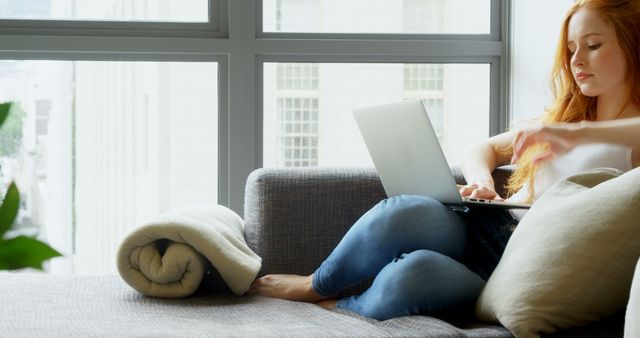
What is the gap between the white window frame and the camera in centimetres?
300

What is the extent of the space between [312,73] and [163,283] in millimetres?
1368

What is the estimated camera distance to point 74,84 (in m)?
3.06

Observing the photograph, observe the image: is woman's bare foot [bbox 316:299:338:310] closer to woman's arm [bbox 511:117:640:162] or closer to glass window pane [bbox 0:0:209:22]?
woman's arm [bbox 511:117:640:162]

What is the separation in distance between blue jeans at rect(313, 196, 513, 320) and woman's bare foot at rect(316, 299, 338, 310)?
0.02m

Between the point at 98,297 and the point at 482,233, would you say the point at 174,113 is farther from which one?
the point at 482,233

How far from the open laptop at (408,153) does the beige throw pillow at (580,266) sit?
27 cm

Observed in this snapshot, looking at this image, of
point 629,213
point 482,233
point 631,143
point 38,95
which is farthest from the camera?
point 38,95

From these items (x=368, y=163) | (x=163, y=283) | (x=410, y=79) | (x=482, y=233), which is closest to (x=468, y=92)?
(x=410, y=79)

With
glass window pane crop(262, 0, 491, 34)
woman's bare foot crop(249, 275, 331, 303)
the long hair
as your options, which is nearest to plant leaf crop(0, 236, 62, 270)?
woman's bare foot crop(249, 275, 331, 303)

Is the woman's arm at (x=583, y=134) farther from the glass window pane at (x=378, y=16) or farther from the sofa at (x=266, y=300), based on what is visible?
the glass window pane at (x=378, y=16)

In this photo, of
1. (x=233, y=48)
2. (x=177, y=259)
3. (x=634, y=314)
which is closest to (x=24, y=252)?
(x=634, y=314)

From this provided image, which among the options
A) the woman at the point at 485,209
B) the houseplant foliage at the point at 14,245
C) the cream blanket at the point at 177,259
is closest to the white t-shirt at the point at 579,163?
the woman at the point at 485,209

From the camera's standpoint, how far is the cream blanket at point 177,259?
1987 millimetres

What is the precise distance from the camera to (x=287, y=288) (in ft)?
6.72
